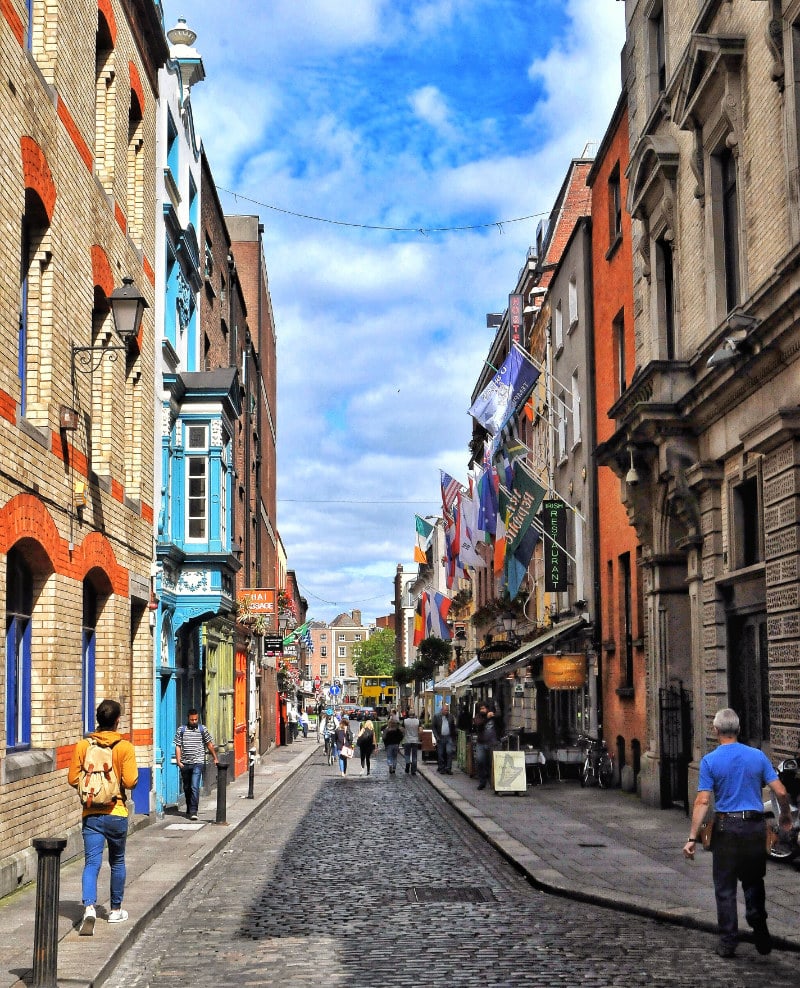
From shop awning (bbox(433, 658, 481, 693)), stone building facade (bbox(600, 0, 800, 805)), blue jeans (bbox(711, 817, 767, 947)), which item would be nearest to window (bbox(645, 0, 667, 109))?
stone building facade (bbox(600, 0, 800, 805))

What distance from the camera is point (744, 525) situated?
59.4ft

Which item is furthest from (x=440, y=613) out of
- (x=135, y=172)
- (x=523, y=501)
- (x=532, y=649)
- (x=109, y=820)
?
(x=109, y=820)

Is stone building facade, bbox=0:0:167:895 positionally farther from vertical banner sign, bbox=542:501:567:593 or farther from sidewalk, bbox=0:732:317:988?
vertical banner sign, bbox=542:501:567:593

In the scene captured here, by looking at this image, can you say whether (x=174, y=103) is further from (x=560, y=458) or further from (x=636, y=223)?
(x=560, y=458)

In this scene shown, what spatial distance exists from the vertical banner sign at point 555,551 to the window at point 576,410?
166 centimetres

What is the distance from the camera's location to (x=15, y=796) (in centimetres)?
1313

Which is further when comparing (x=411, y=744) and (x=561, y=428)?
(x=411, y=744)

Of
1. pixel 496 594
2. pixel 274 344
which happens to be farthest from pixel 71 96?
pixel 274 344

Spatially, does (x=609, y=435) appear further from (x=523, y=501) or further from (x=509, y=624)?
(x=509, y=624)

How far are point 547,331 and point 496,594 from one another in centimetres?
1615

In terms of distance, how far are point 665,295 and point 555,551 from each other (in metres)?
10.0

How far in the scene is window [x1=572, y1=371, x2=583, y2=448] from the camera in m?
31.5

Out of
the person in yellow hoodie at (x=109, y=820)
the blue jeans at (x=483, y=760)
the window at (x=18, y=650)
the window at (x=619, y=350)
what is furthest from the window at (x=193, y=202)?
the person in yellow hoodie at (x=109, y=820)

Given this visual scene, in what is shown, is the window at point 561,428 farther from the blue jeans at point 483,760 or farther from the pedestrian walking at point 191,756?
the pedestrian walking at point 191,756
